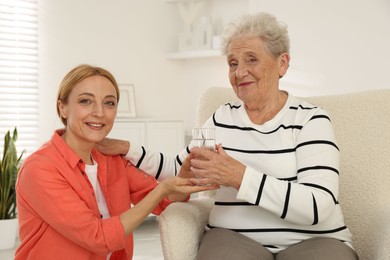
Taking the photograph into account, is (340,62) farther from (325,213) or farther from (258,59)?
(325,213)

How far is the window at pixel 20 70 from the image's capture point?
445 centimetres

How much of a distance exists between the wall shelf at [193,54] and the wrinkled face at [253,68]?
2740 millimetres

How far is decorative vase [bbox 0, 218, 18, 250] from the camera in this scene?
3.95 metres

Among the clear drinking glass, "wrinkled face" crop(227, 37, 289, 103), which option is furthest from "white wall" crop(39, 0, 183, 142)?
the clear drinking glass

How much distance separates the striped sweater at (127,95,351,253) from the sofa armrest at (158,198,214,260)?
0.27 ft

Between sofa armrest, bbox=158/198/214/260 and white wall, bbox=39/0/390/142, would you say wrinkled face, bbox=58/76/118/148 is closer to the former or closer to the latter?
sofa armrest, bbox=158/198/214/260

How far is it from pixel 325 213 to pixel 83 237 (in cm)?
71

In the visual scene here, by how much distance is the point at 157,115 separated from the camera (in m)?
5.23

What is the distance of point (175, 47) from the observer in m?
5.34

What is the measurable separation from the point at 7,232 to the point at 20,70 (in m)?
1.28

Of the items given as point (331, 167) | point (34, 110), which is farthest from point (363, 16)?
point (34, 110)

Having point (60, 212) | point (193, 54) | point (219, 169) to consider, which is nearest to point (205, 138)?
point (219, 169)

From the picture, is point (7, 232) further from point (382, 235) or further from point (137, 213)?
point (382, 235)

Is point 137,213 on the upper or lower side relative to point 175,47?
lower
